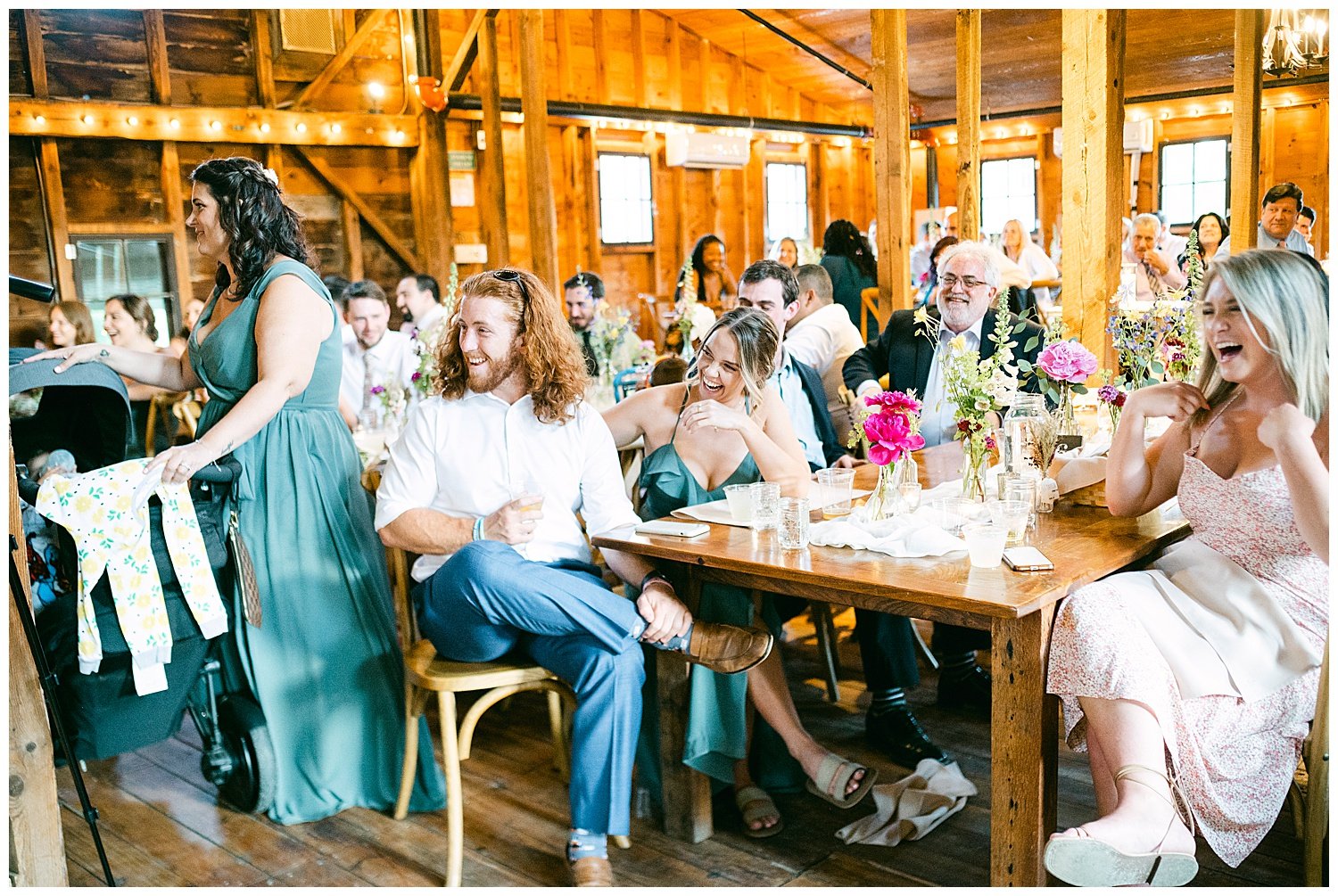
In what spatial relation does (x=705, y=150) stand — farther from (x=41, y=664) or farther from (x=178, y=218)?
(x=41, y=664)

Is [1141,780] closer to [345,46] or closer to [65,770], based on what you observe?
[65,770]

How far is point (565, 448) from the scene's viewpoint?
2.54 m

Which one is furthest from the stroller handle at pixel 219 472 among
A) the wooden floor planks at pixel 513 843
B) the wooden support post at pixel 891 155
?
the wooden support post at pixel 891 155

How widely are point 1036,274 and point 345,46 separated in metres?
5.69

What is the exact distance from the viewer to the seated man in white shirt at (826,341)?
4.14 metres

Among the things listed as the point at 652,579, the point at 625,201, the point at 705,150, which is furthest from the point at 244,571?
the point at 705,150

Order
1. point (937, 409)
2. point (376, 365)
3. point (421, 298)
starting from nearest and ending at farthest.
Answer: point (937, 409)
point (376, 365)
point (421, 298)

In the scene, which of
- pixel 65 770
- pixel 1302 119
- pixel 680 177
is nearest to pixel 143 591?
pixel 65 770

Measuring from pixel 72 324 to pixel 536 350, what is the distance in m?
4.42

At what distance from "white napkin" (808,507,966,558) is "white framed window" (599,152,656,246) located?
28.1 ft

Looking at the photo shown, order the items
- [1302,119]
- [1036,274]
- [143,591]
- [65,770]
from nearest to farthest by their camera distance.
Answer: [143,591] < [65,770] < [1036,274] < [1302,119]

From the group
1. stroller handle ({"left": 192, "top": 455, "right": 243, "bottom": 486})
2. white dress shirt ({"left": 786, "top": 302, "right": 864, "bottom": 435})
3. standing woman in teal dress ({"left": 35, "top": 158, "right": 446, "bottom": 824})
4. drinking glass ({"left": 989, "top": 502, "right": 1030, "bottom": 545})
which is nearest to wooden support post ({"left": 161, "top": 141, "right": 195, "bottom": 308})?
white dress shirt ({"left": 786, "top": 302, "right": 864, "bottom": 435})

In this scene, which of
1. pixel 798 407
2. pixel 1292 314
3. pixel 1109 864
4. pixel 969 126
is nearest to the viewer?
pixel 1109 864

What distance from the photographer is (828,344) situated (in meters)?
4.25
